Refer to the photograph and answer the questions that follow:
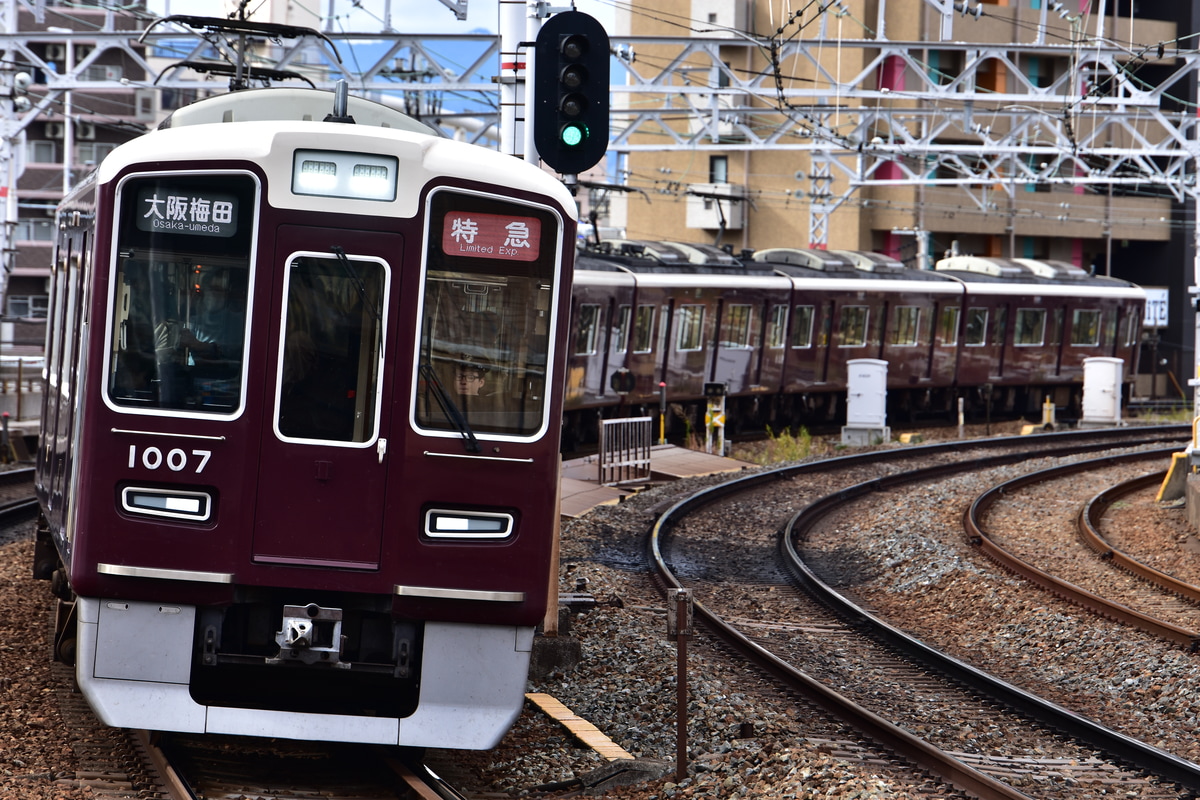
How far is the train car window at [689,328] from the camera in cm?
2302

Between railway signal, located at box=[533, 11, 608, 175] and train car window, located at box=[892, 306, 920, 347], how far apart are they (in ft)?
66.4

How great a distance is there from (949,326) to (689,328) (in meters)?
7.53

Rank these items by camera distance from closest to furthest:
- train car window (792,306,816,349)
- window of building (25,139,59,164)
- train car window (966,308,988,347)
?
train car window (792,306,816,349), train car window (966,308,988,347), window of building (25,139,59,164)

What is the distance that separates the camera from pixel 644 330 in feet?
72.3

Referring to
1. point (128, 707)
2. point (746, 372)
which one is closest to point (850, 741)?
point (128, 707)

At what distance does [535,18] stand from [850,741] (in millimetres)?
4436

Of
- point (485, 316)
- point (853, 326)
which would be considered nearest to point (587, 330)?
point (853, 326)

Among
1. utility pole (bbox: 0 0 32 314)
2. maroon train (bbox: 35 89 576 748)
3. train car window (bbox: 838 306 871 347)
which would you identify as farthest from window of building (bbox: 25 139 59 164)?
maroon train (bbox: 35 89 576 748)

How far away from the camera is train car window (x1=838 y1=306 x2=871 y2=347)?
1049 inches

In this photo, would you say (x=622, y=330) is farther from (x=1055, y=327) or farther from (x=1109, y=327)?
(x=1109, y=327)

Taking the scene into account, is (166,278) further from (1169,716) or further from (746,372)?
(746,372)

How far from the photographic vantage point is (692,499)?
52.8 ft

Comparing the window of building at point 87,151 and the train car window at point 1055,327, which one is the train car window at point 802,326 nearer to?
the train car window at point 1055,327

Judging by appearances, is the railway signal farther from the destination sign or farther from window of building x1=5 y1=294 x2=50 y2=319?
window of building x1=5 y1=294 x2=50 y2=319
